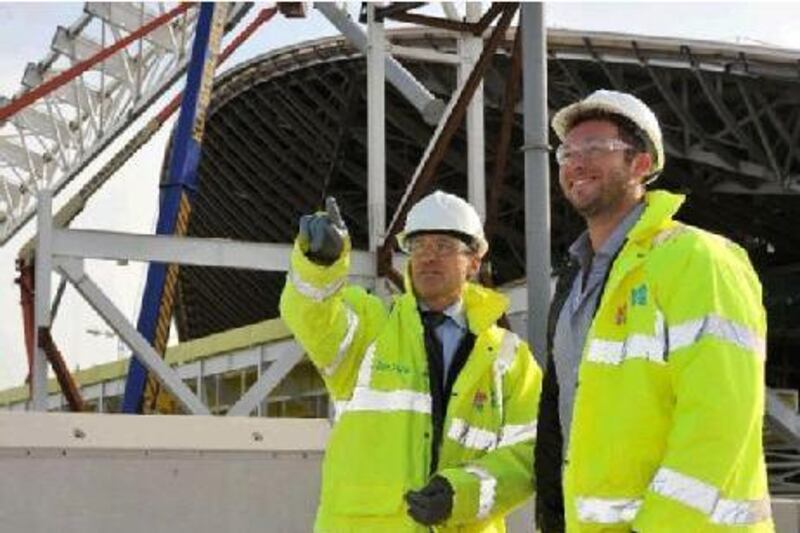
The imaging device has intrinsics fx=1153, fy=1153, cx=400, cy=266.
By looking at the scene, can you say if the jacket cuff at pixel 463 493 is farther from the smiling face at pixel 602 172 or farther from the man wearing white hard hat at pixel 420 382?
the smiling face at pixel 602 172

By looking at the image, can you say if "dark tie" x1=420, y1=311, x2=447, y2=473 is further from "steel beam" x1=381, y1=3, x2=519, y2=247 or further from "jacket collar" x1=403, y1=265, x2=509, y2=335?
"steel beam" x1=381, y1=3, x2=519, y2=247

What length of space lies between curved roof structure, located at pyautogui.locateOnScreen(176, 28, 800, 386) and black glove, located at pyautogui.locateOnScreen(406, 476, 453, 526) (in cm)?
1886

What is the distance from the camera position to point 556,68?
77.3 feet

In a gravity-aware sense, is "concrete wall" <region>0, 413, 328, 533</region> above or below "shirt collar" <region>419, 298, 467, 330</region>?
below

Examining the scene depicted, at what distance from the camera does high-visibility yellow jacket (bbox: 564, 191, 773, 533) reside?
93.1 inches

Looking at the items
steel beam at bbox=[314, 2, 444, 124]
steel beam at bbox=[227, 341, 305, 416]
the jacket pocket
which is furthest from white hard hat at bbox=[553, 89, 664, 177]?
steel beam at bbox=[314, 2, 444, 124]

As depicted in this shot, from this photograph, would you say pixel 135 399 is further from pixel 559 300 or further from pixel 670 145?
pixel 670 145

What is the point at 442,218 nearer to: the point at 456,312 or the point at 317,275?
the point at 456,312

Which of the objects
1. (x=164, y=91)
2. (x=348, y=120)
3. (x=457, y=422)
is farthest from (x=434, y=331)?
(x=348, y=120)

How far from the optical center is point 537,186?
15.7 ft

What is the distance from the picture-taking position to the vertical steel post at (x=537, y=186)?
188 inches

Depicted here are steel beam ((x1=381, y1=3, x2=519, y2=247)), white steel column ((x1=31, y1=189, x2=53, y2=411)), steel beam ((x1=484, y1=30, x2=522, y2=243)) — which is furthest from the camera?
steel beam ((x1=381, y1=3, x2=519, y2=247))

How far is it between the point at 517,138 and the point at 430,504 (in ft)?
78.8

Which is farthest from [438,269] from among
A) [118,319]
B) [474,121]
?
[474,121]
